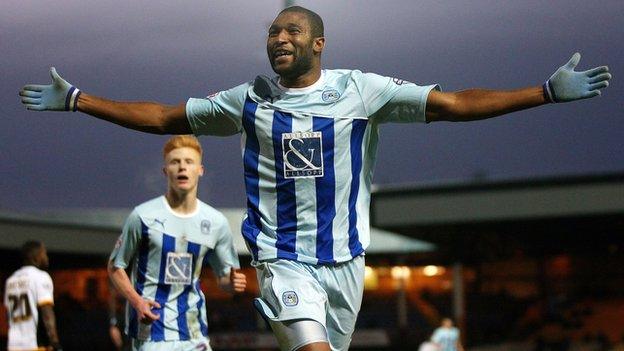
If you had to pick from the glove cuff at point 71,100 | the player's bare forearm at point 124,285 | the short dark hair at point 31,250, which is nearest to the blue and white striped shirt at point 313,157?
the glove cuff at point 71,100

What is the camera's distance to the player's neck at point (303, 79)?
635 centimetres

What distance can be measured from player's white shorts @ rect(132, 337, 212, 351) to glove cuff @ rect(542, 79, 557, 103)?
389cm

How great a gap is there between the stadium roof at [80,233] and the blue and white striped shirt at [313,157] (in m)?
27.3

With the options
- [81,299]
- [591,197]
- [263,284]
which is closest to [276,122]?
[263,284]

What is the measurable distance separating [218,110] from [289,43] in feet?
1.86

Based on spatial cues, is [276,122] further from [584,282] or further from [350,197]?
[584,282]

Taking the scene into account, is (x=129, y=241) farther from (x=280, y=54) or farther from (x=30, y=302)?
(x=30, y=302)

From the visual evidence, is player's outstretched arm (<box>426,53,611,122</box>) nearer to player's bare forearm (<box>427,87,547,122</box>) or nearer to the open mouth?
player's bare forearm (<box>427,87,547,122</box>)

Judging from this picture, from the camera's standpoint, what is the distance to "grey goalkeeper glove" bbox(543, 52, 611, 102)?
237 inches

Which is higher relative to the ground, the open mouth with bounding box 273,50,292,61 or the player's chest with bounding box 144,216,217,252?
the open mouth with bounding box 273,50,292,61

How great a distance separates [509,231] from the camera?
34.8 metres

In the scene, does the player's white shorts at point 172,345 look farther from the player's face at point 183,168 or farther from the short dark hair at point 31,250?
the short dark hair at point 31,250

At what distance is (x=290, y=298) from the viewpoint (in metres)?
6.08

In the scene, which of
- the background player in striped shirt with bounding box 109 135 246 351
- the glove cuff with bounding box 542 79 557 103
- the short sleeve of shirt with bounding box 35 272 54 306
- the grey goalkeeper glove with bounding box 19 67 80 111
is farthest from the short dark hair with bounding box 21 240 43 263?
the glove cuff with bounding box 542 79 557 103
